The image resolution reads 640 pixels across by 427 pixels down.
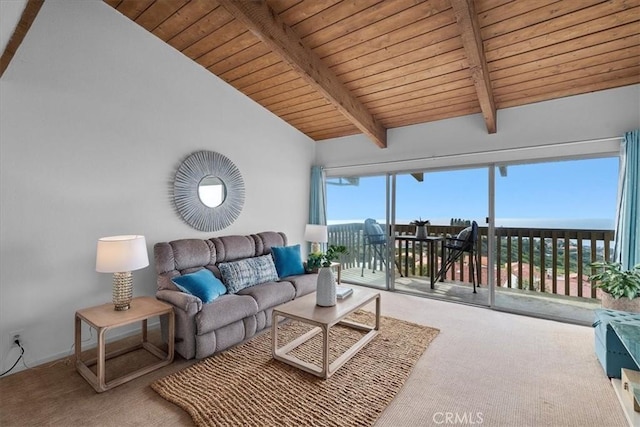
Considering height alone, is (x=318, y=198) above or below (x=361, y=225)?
above

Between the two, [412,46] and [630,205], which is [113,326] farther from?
[630,205]

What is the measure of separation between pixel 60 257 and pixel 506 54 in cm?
453

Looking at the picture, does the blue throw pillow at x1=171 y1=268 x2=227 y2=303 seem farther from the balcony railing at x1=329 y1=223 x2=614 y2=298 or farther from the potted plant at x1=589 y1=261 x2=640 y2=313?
the potted plant at x1=589 y1=261 x2=640 y2=313

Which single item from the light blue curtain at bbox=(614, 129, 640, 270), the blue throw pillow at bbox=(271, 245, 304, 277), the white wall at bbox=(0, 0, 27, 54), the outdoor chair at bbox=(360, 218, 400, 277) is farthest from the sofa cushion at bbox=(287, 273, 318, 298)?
the light blue curtain at bbox=(614, 129, 640, 270)

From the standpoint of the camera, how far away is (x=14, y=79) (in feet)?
7.41

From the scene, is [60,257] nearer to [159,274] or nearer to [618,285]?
[159,274]

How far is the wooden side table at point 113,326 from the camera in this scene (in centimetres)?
200

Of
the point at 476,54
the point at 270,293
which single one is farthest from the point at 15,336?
the point at 476,54

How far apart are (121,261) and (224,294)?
997 mm

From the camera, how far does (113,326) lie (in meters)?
2.04

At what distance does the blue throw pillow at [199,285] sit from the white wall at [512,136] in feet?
9.89

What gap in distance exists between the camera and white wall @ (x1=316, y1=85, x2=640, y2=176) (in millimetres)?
3125

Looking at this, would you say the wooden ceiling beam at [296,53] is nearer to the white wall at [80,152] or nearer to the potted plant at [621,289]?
the white wall at [80,152]

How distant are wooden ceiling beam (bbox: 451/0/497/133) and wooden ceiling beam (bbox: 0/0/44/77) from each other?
116 inches
